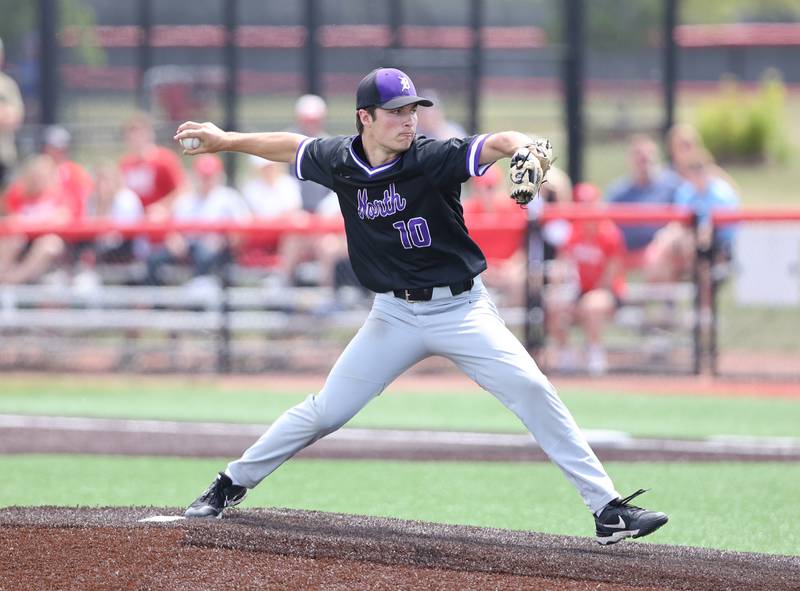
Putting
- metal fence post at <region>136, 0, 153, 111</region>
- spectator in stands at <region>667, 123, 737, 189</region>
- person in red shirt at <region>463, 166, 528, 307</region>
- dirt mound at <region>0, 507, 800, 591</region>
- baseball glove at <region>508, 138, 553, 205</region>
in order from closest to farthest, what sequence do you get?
dirt mound at <region>0, 507, 800, 591</region> < baseball glove at <region>508, 138, 553, 205</region> < person in red shirt at <region>463, 166, 528, 307</region> < spectator in stands at <region>667, 123, 737, 189</region> < metal fence post at <region>136, 0, 153, 111</region>

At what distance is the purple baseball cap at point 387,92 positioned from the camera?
564 centimetres

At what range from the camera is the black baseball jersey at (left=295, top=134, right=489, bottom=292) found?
5586 millimetres

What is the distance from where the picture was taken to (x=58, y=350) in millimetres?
12727

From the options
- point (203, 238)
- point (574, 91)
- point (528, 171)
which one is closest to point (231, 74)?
point (574, 91)

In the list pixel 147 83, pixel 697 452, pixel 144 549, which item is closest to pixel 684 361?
pixel 697 452

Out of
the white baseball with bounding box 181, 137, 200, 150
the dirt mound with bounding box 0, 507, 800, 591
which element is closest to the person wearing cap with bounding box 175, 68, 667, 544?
the dirt mound with bounding box 0, 507, 800, 591

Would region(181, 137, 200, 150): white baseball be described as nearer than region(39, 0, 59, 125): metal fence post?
Yes

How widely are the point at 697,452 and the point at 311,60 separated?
8.54 meters

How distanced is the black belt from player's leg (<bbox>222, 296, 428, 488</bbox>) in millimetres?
78

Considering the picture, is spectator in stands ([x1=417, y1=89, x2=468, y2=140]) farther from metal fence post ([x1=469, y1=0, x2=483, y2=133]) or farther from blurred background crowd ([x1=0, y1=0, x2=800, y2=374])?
metal fence post ([x1=469, y1=0, x2=483, y2=133])

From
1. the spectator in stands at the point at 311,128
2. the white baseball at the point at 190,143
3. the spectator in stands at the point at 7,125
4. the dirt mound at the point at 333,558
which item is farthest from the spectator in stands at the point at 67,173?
the dirt mound at the point at 333,558

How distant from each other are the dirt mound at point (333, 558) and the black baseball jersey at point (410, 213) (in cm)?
108

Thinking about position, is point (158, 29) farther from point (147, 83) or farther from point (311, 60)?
point (311, 60)

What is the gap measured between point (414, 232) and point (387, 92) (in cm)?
58
